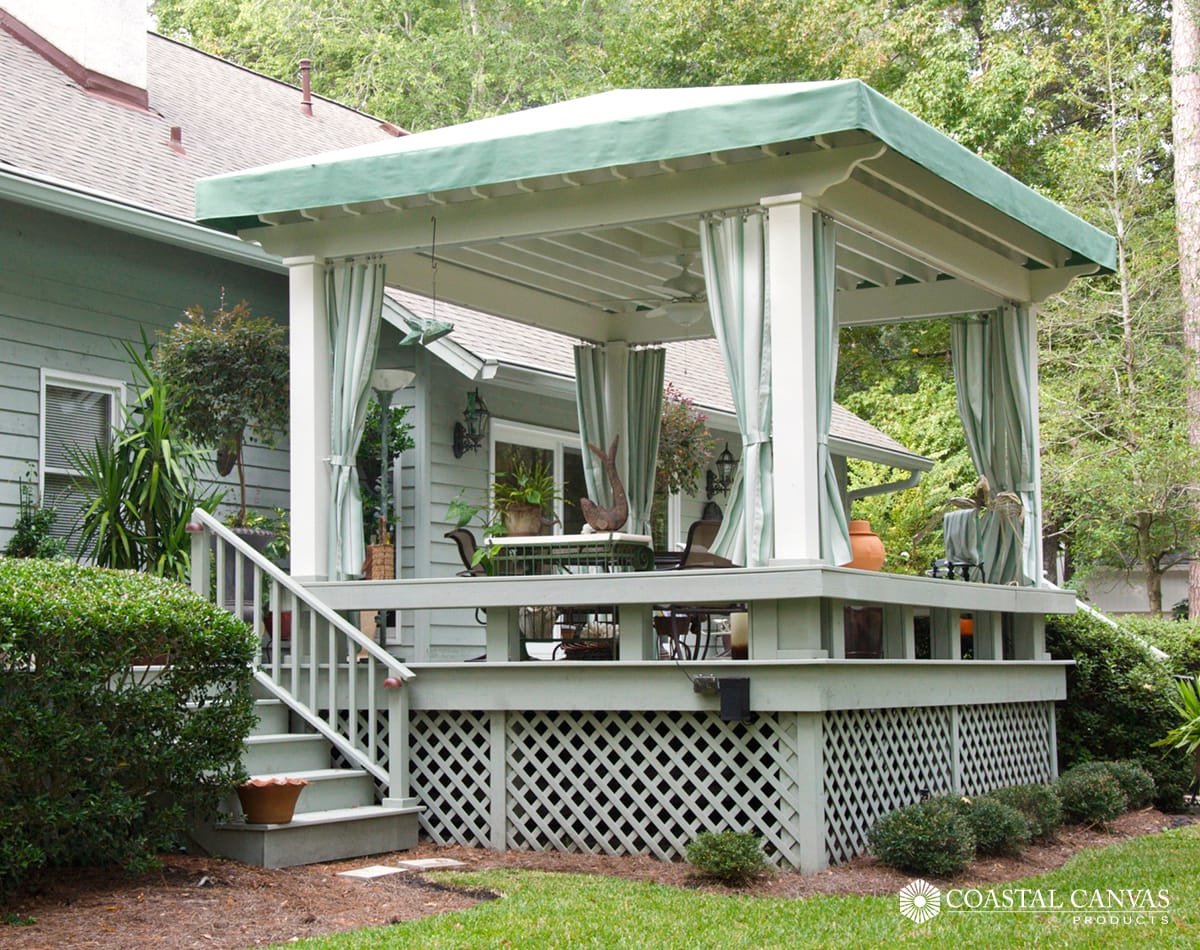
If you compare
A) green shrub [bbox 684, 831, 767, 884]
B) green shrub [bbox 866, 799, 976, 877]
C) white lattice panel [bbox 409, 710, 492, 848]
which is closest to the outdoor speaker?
green shrub [bbox 684, 831, 767, 884]

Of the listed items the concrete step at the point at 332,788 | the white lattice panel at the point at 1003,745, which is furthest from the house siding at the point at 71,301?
the white lattice panel at the point at 1003,745

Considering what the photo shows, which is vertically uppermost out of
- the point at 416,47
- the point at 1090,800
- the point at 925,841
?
the point at 416,47

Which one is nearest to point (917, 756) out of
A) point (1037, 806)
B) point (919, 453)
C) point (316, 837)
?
point (1037, 806)

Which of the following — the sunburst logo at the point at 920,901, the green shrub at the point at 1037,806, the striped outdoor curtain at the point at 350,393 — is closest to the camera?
the sunburst logo at the point at 920,901

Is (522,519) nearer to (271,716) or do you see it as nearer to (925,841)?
(271,716)

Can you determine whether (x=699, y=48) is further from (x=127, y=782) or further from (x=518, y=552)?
(x=127, y=782)

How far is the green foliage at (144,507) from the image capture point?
28.5 ft

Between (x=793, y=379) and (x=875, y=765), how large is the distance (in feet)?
7.10

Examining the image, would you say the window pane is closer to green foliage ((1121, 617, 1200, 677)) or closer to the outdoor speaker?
green foliage ((1121, 617, 1200, 677))

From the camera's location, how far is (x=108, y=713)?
6.19m

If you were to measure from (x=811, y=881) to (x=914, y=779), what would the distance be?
5.26 ft

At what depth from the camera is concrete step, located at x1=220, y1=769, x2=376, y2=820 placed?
751 cm

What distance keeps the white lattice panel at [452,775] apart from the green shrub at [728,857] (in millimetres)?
1481

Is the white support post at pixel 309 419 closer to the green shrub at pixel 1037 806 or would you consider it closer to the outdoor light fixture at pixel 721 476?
the green shrub at pixel 1037 806
